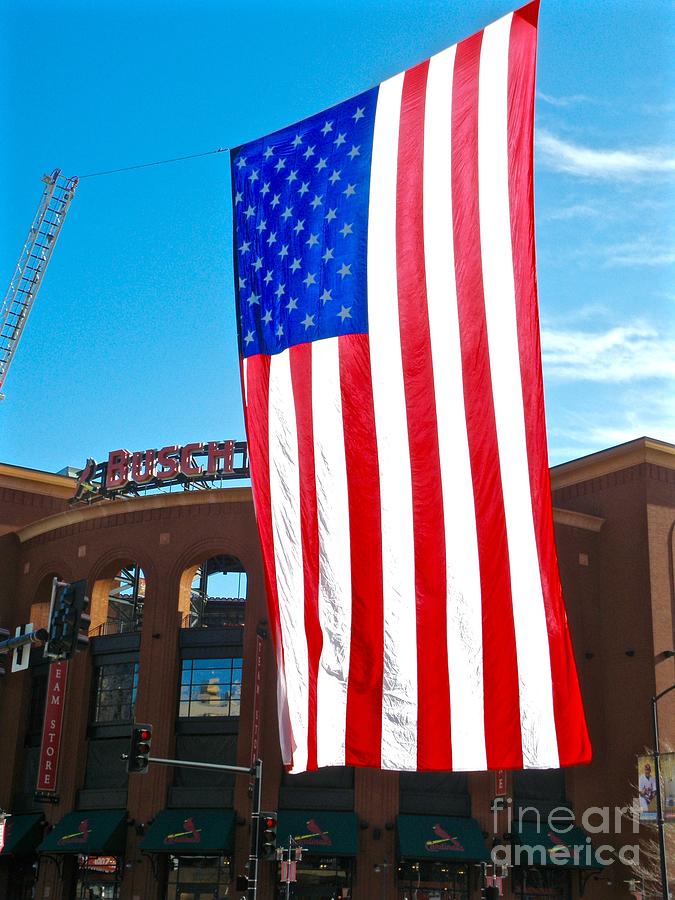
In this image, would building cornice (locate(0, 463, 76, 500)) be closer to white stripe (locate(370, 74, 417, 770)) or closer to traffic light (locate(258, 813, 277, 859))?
traffic light (locate(258, 813, 277, 859))

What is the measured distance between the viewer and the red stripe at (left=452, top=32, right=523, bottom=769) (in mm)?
12391

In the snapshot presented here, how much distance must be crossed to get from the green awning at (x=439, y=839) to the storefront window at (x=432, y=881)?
3.61 feet

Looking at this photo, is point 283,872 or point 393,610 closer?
point 393,610

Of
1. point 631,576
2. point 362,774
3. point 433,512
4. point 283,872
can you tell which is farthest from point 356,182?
point 631,576

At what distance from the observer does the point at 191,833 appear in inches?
1818

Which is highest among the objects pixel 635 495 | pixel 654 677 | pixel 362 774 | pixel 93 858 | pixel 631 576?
pixel 635 495

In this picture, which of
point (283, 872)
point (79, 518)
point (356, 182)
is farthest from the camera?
point (79, 518)

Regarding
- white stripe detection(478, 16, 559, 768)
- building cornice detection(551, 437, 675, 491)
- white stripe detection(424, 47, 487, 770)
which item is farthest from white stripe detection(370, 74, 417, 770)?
building cornice detection(551, 437, 675, 491)

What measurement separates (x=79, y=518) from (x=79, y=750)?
37.2ft

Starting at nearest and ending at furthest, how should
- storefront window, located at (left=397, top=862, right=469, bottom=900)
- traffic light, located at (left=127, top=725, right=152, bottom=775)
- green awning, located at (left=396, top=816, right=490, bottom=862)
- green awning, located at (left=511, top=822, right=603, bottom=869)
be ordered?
traffic light, located at (left=127, top=725, right=152, bottom=775) → green awning, located at (left=396, top=816, right=490, bottom=862) → storefront window, located at (left=397, top=862, right=469, bottom=900) → green awning, located at (left=511, top=822, right=603, bottom=869)

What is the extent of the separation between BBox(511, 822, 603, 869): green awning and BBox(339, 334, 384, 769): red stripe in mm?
36368

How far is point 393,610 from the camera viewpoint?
42.5 ft

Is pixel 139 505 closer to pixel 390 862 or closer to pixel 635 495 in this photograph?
pixel 390 862

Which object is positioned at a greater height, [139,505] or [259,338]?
[139,505]
